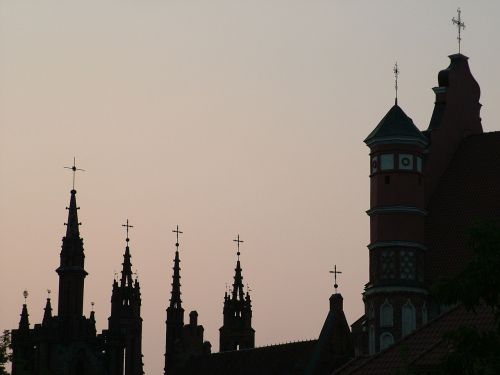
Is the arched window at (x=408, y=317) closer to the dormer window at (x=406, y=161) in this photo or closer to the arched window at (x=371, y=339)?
the arched window at (x=371, y=339)

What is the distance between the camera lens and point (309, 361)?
100375 millimetres

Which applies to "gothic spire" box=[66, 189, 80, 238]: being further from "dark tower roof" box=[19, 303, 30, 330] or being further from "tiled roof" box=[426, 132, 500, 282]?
"tiled roof" box=[426, 132, 500, 282]

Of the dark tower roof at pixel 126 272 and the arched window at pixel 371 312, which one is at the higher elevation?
the dark tower roof at pixel 126 272

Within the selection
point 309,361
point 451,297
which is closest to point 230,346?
point 309,361

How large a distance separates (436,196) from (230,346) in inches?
1315

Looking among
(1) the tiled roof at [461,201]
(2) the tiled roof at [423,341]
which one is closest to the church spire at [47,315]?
(1) the tiled roof at [461,201]

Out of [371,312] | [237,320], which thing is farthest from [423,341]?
[237,320]

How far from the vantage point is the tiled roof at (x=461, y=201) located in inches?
3659

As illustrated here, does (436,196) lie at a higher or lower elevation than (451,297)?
higher

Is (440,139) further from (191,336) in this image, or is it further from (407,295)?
(191,336)

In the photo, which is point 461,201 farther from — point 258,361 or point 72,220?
point 72,220

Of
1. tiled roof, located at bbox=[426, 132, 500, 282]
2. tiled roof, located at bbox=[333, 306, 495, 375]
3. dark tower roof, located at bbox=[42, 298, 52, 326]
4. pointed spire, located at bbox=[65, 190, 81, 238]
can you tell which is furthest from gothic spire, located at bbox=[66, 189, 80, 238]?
tiled roof, located at bbox=[333, 306, 495, 375]

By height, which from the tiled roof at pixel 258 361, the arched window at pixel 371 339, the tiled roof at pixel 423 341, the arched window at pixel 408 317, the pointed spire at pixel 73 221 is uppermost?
the pointed spire at pixel 73 221

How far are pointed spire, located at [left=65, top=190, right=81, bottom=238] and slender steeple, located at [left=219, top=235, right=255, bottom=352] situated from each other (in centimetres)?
1131
